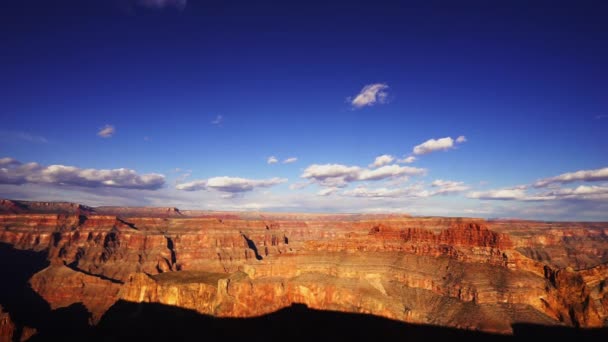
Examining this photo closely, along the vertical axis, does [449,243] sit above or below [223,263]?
above

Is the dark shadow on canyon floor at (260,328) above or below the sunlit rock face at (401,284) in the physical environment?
below

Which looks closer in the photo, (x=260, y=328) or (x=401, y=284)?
(x=260, y=328)

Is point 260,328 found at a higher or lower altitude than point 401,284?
lower

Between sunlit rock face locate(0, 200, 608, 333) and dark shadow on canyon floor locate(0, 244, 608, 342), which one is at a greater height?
sunlit rock face locate(0, 200, 608, 333)

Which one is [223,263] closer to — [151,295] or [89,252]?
[89,252]

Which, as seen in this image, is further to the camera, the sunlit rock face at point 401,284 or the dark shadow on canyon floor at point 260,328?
the sunlit rock face at point 401,284

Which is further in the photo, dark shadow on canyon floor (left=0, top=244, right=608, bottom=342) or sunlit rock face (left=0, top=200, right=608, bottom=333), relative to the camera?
sunlit rock face (left=0, top=200, right=608, bottom=333)

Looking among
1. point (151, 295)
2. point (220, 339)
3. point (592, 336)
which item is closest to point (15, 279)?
point (151, 295)

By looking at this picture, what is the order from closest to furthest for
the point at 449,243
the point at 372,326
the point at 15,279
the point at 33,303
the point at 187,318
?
the point at 372,326, the point at 187,318, the point at 449,243, the point at 33,303, the point at 15,279
